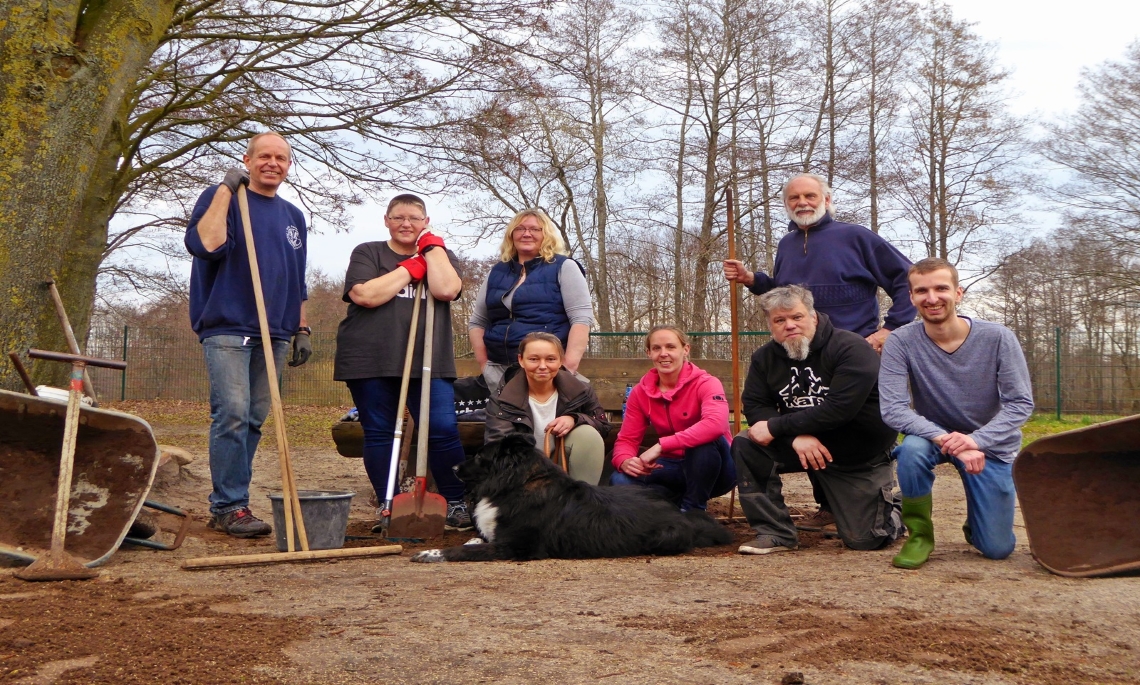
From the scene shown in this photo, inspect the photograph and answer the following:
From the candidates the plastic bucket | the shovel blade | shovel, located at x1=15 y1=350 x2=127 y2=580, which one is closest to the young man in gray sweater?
the shovel blade

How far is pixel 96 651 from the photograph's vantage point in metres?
2.41

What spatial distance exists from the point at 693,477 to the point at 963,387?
60.2 inches

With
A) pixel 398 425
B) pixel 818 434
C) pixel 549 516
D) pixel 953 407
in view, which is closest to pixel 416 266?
pixel 398 425

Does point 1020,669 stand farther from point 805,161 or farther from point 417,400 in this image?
point 805,161

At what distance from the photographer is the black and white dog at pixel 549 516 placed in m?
4.23

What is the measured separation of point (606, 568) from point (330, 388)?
13000 millimetres

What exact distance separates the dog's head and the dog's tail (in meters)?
0.83

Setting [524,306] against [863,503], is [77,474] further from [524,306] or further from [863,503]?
[863,503]

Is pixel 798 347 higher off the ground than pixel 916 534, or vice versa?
pixel 798 347

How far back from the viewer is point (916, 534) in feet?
12.5

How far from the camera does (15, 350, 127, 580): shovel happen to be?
3.31 meters

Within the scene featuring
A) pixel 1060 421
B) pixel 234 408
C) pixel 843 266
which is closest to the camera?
pixel 234 408

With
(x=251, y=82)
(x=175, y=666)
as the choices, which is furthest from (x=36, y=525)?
(x=251, y=82)

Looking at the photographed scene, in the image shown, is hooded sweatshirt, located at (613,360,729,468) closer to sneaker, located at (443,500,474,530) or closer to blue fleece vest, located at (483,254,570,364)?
blue fleece vest, located at (483,254,570,364)
